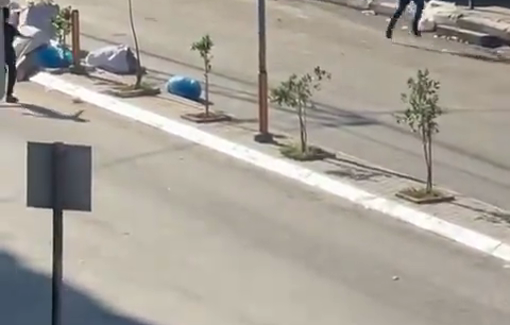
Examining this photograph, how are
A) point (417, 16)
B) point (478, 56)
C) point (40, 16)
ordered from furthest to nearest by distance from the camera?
point (417, 16) < point (478, 56) < point (40, 16)

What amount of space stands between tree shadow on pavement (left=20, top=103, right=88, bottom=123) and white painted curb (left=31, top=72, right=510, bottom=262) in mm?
590

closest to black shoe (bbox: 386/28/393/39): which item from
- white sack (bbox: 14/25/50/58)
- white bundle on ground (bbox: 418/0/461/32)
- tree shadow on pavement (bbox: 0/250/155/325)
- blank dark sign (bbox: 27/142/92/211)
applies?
white bundle on ground (bbox: 418/0/461/32)

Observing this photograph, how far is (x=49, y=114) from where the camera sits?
20891mm

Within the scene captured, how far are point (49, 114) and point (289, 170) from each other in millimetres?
4784

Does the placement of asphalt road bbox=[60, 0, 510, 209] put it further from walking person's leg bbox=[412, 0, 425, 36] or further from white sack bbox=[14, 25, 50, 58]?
white sack bbox=[14, 25, 50, 58]

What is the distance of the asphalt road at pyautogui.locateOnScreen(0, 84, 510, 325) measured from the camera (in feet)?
40.5

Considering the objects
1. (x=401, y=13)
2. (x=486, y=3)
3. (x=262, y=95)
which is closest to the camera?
(x=262, y=95)

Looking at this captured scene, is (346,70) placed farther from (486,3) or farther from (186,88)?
(486,3)

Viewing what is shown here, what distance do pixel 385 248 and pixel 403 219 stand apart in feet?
3.65

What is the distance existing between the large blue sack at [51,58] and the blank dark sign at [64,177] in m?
14.6

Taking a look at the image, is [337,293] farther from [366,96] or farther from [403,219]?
[366,96]

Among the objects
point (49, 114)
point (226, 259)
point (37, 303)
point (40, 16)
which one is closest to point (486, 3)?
point (40, 16)

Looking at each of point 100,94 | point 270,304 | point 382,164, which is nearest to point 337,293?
point 270,304

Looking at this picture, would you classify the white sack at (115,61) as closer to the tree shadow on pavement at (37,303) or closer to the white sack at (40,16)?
the white sack at (40,16)
